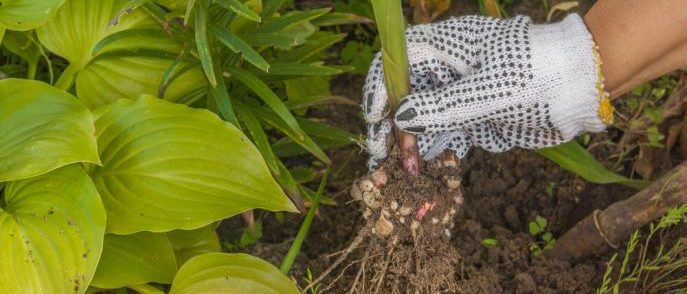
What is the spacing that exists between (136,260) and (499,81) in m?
0.76

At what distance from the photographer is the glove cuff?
4.28ft

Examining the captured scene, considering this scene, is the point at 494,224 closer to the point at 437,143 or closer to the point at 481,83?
the point at 437,143

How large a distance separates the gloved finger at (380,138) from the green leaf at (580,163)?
1.32 feet

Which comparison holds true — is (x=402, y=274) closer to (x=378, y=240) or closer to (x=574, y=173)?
(x=378, y=240)

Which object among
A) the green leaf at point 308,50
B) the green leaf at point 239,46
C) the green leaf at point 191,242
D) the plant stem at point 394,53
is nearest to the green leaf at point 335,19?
Result: the green leaf at point 308,50

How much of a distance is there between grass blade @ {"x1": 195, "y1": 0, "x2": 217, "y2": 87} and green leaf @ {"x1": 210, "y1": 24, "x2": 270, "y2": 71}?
3cm

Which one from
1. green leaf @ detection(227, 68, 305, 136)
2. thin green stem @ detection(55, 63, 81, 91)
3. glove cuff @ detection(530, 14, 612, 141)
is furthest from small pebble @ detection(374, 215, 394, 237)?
thin green stem @ detection(55, 63, 81, 91)

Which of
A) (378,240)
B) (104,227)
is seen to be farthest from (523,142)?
(104,227)

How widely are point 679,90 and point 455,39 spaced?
0.73 meters

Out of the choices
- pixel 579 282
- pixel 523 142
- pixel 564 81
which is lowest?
pixel 579 282

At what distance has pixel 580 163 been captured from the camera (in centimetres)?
162

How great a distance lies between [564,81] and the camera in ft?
4.29

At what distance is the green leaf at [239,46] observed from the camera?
54.2 inches

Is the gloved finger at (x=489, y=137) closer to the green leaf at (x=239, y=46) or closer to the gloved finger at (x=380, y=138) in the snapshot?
the gloved finger at (x=380, y=138)
